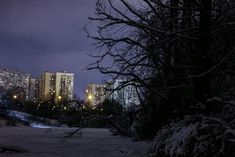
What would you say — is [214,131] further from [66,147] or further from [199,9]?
Answer: [66,147]

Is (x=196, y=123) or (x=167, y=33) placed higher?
(x=167, y=33)

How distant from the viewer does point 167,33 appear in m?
13.5

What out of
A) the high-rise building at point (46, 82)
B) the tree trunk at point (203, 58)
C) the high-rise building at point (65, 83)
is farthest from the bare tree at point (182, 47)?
the high-rise building at point (46, 82)

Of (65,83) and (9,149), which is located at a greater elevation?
(65,83)

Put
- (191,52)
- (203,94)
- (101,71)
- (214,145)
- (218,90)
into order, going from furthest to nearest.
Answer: (101,71)
(218,90)
(191,52)
(203,94)
(214,145)

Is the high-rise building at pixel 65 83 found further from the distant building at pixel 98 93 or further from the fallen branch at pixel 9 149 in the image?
the fallen branch at pixel 9 149

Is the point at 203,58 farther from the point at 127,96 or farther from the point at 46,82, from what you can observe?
the point at 46,82

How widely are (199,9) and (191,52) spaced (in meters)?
1.23

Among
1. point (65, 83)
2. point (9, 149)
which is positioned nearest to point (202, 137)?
point (9, 149)

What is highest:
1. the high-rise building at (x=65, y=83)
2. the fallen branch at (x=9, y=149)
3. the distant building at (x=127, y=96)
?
the high-rise building at (x=65, y=83)

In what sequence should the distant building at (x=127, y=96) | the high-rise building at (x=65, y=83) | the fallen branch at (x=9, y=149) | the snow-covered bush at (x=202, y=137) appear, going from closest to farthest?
the snow-covered bush at (x=202, y=137) < the fallen branch at (x=9, y=149) < the distant building at (x=127, y=96) < the high-rise building at (x=65, y=83)

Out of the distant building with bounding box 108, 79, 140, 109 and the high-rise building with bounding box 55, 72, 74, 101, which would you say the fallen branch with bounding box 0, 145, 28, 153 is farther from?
the high-rise building with bounding box 55, 72, 74, 101

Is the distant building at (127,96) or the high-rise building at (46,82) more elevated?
the high-rise building at (46,82)

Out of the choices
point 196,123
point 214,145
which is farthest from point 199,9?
point 214,145
